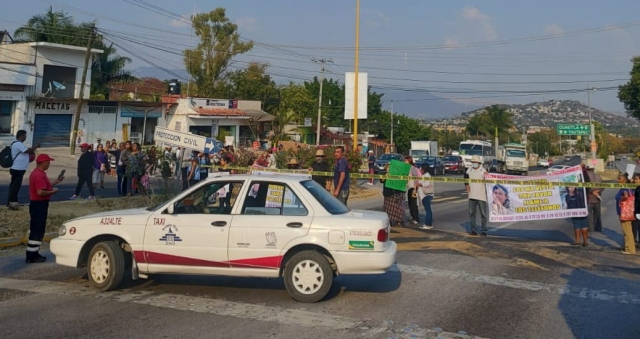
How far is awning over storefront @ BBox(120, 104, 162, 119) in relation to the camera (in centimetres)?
4283

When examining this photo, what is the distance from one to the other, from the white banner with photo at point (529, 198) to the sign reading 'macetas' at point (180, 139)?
8293 millimetres

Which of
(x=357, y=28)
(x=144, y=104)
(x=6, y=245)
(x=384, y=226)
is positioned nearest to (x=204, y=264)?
(x=384, y=226)

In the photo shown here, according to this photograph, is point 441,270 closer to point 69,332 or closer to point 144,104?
point 69,332

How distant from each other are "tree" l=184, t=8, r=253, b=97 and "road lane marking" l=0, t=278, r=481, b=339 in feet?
174

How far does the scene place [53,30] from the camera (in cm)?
4372

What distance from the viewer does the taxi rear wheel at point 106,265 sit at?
786 centimetres

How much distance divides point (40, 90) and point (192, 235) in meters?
34.5

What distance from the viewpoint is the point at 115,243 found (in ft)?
26.3

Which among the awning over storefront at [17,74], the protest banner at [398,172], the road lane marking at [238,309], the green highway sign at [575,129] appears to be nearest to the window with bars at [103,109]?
the awning over storefront at [17,74]

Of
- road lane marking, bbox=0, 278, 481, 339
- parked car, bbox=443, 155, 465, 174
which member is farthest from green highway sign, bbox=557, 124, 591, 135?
road lane marking, bbox=0, 278, 481, 339

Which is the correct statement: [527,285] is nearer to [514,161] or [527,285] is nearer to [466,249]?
[466,249]

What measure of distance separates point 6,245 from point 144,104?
113 feet

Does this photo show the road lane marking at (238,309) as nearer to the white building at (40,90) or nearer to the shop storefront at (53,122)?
the white building at (40,90)

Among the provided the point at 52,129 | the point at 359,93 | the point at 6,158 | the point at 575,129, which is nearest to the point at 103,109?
the point at 52,129
